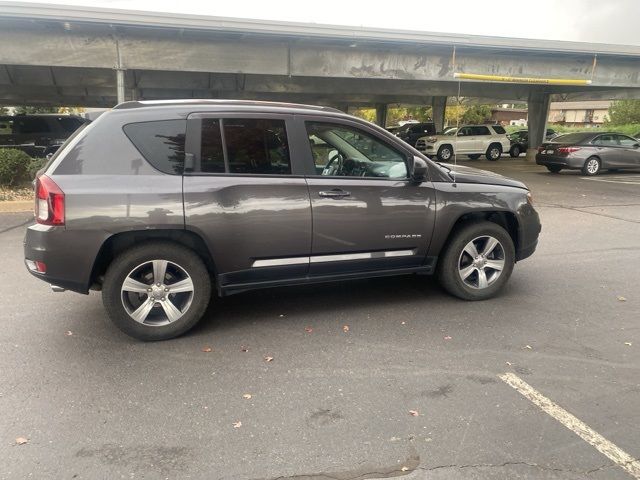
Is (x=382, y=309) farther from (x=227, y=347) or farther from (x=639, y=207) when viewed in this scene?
(x=639, y=207)

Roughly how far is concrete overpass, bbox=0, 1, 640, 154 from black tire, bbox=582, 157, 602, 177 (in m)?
3.41

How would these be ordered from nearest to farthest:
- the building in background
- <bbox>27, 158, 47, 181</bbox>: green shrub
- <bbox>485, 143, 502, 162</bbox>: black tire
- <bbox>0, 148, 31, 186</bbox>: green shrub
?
<bbox>0, 148, 31, 186</bbox>: green shrub < <bbox>27, 158, 47, 181</bbox>: green shrub < <bbox>485, 143, 502, 162</bbox>: black tire < the building in background

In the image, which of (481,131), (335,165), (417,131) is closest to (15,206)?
(335,165)

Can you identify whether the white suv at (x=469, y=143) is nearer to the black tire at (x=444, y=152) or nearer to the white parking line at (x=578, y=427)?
the black tire at (x=444, y=152)

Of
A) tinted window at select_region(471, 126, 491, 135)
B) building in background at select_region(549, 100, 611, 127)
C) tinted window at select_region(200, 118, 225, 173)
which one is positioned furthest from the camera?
building in background at select_region(549, 100, 611, 127)

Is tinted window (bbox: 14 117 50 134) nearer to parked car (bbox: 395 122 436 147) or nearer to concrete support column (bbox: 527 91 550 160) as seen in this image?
parked car (bbox: 395 122 436 147)

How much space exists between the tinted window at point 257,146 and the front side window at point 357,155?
1.38 ft

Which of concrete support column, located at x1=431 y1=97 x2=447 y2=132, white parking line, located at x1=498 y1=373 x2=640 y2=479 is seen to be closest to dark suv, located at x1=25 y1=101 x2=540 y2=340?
white parking line, located at x1=498 y1=373 x2=640 y2=479

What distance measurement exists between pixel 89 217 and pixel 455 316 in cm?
317

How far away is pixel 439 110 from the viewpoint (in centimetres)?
3262

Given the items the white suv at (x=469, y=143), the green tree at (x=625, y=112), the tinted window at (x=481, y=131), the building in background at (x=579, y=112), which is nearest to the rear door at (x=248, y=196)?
the white suv at (x=469, y=143)

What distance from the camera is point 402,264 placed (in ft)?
15.4

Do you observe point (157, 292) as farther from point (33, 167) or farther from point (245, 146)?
point (33, 167)

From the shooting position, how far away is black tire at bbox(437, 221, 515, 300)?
190 inches
